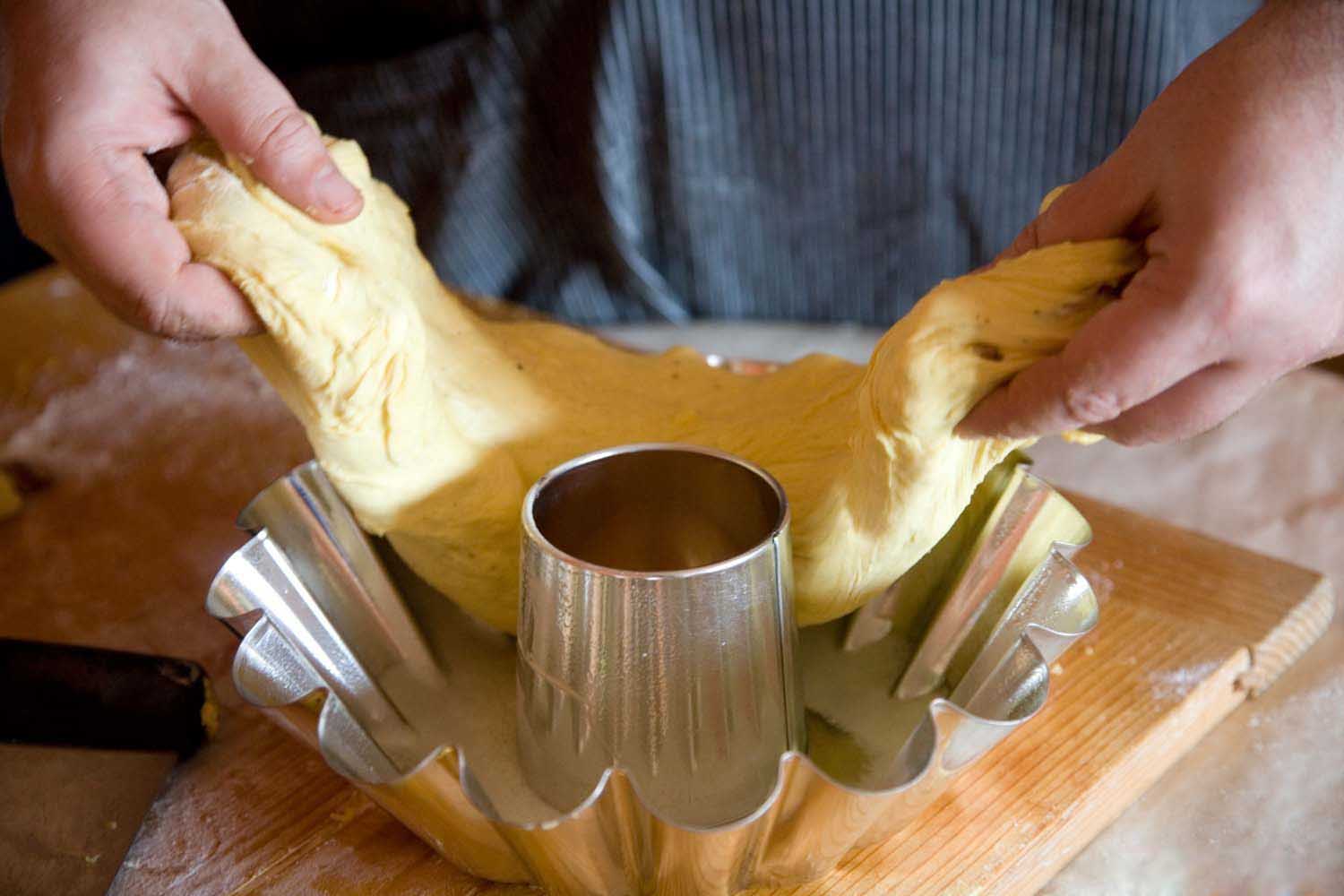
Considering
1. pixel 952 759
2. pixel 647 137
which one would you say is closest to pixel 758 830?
pixel 952 759

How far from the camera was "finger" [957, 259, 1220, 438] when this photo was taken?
1.56ft

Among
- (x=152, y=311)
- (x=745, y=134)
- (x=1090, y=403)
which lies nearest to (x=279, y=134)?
(x=152, y=311)

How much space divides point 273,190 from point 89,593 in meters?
0.44

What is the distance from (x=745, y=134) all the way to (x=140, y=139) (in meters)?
0.71

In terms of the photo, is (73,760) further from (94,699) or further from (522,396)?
(522,396)

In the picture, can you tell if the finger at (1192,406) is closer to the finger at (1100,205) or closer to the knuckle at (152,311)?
the finger at (1100,205)

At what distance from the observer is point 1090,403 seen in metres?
0.50

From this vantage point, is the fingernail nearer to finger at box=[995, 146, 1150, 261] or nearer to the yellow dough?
the yellow dough

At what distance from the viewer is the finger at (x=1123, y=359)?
48 centimetres

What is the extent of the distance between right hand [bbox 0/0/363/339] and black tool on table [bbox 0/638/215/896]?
218mm

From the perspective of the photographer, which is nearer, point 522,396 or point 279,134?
point 279,134

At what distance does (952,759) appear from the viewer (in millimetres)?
562

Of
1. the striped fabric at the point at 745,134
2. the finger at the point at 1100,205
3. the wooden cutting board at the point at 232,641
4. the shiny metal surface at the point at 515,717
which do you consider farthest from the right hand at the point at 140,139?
the striped fabric at the point at 745,134

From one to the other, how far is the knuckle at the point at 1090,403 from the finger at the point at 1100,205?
0.33 ft
